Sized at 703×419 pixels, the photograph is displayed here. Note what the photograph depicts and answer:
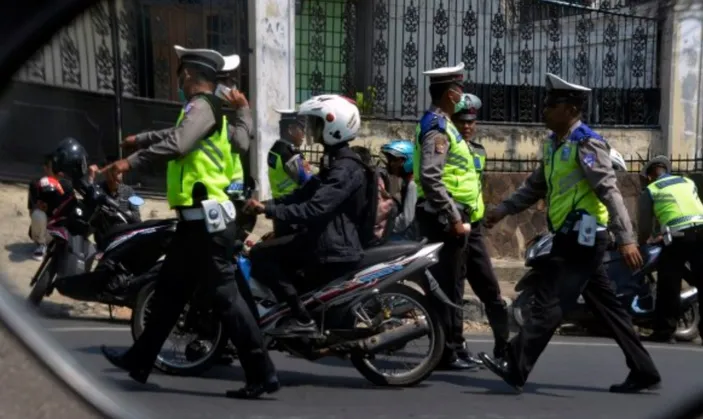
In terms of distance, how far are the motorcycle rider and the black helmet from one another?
5.84 ft

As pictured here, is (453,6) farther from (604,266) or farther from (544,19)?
(604,266)

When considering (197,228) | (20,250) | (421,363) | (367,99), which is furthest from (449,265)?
(367,99)

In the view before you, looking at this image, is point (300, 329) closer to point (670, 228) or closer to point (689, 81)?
point (670, 228)

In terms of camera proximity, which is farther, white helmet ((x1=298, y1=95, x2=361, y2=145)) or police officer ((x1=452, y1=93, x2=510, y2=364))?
police officer ((x1=452, y1=93, x2=510, y2=364))

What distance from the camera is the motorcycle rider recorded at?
591cm

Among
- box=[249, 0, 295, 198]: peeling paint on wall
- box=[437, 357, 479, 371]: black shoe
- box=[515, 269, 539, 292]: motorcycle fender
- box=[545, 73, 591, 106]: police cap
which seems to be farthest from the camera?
box=[249, 0, 295, 198]: peeling paint on wall

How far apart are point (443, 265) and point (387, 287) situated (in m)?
0.60

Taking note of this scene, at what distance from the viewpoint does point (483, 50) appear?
10.2 m

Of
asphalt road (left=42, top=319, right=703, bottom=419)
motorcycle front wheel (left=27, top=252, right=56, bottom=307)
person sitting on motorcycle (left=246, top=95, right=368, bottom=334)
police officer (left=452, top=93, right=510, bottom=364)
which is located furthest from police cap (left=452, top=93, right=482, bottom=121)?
motorcycle front wheel (left=27, top=252, right=56, bottom=307)

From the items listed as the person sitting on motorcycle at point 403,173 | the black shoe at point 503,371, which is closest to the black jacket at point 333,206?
the black shoe at point 503,371

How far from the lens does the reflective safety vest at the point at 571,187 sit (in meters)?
5.23

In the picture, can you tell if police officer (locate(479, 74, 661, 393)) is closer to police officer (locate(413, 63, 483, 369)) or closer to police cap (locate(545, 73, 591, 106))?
police cap (locate(545, 73, 591, 106))

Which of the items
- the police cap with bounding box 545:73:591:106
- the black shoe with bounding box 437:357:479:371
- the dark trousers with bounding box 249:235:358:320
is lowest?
the black shoe with bounding box 437:357:479:371

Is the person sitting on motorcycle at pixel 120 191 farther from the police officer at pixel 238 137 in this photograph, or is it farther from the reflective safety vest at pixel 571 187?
the reflective safety vest at pixel 571 187
